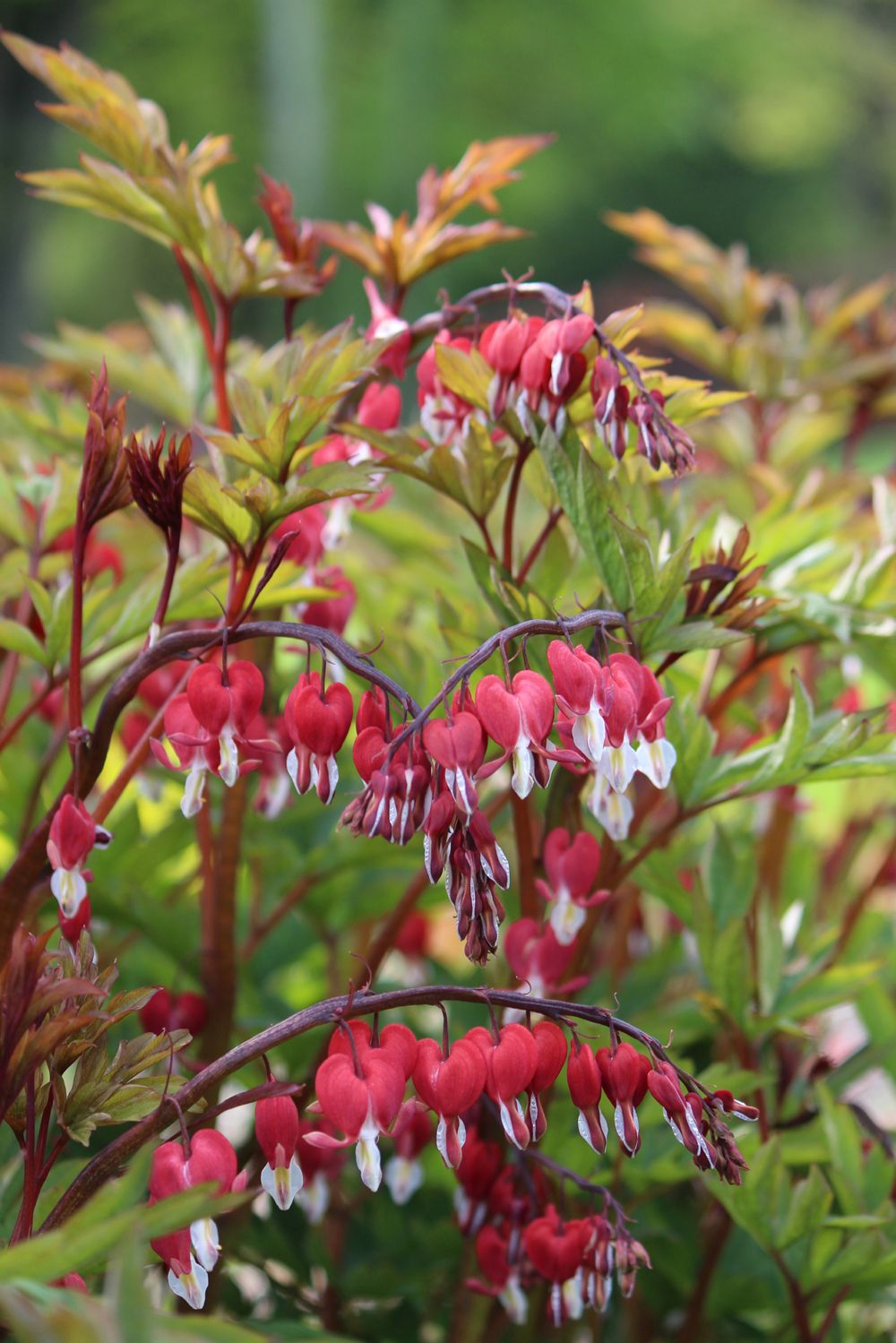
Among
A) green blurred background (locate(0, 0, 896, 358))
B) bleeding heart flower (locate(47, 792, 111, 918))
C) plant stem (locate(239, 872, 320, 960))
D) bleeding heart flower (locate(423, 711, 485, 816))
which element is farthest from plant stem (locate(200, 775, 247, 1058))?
green blurred background (locate(0, 0, 896, 358))

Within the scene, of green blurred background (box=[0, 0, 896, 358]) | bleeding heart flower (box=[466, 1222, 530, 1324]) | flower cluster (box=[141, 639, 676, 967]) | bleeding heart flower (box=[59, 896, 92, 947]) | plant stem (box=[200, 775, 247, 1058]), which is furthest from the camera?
green blurred background (box=[0, 0, 896, 358])

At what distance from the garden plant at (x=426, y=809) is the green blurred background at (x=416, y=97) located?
960cm

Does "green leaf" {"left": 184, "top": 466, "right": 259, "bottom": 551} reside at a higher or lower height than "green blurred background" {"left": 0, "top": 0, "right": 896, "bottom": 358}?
lower

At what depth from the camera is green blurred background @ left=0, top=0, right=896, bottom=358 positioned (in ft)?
36.1

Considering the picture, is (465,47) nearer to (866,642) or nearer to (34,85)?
(34,85)

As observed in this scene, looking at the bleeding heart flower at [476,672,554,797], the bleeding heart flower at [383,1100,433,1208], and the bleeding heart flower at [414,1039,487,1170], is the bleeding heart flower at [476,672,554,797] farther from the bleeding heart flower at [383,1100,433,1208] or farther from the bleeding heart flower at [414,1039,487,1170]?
the bleeding heart flower at [383,1100,433,1208]

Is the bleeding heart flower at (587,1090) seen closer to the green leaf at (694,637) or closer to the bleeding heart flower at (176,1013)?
the green leaf at (694,637)

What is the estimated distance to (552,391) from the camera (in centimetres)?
71

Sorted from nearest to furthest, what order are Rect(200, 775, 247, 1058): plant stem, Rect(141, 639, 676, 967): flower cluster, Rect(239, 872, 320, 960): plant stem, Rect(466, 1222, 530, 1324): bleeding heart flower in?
1. Rect(141, 639, 676, 967): flower cluster
2. Rect(466, 1222, 530, 1324): bleeding heart flower
3. Rect(200, 775, 247, 1058): plant stem
4. Rect(239, 872, 320, 960): plant stem

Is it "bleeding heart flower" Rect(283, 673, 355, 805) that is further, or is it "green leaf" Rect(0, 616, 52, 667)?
"green leaf" Rect(0, 616, 52, 667)

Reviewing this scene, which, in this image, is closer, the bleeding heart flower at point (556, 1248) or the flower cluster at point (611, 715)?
the flower cluster at point (611, 715)

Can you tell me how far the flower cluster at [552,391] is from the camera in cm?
68

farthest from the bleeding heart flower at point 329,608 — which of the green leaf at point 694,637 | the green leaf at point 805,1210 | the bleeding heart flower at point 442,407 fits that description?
the green leaf at point 805,1210

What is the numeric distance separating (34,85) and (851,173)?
14.0 metres
